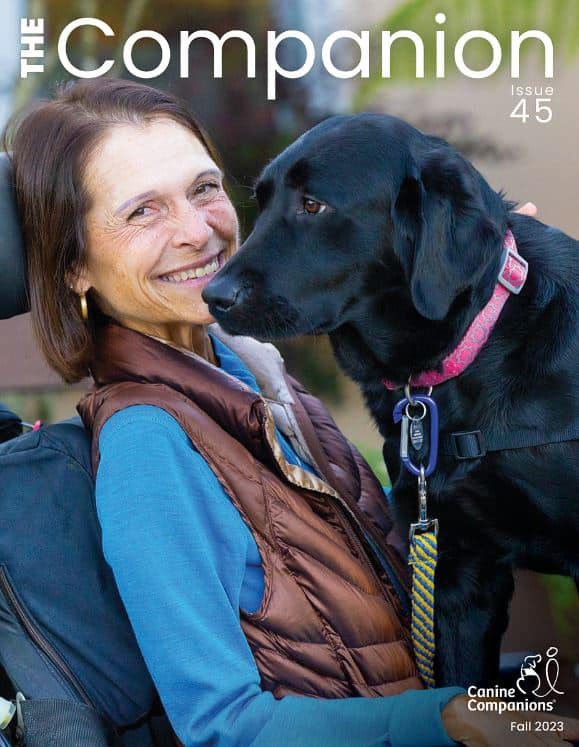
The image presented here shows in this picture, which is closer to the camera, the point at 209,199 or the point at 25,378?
the point at 209,199

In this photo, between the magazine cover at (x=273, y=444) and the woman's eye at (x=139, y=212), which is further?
the woman's eye at (x=139, y=212)

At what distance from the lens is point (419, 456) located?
4.80ft

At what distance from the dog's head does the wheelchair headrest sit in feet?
0.91

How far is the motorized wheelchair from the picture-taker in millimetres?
1188

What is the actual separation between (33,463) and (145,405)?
0.63 feet

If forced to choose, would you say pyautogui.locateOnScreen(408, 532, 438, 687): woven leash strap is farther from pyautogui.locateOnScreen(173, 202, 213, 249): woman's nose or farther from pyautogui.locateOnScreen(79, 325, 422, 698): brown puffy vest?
pyautogui.locateOnScreen(173, 202, 213, 249): woman's nose

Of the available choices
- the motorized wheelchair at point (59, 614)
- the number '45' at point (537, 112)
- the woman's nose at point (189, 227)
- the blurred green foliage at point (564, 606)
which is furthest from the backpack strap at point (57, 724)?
the number '45' at point (537, 112)

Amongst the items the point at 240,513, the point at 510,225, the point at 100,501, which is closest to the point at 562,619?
the point at 510,225

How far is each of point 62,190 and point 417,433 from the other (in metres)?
0.65

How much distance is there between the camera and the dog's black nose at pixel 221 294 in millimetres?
1373

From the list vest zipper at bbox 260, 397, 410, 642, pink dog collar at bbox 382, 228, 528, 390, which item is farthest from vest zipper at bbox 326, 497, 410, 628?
pink dog collar at bbox 382, 228, 528, 390

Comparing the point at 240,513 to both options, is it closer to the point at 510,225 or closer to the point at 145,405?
the point at 145,405

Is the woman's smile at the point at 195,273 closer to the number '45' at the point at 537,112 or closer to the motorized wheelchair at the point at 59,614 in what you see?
the motorized wheelchair at the point at 59,614

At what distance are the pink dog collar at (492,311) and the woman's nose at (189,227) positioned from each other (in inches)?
16.8
